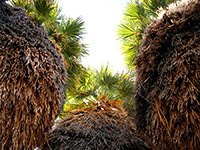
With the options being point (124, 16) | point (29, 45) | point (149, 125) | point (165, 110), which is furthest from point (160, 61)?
point (124, 16)

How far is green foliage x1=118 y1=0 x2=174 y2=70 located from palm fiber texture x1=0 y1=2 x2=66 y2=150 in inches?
69.5

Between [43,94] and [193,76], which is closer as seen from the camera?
[193,76]

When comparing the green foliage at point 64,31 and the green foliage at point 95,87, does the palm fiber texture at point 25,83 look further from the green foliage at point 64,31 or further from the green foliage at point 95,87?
the green foliage at point 95,87

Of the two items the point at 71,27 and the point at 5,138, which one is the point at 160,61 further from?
the point at 71,27

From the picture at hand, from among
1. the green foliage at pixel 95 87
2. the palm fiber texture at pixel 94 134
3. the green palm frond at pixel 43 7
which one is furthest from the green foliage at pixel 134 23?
the green palm frond at pixel 43 7

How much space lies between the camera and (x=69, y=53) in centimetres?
313

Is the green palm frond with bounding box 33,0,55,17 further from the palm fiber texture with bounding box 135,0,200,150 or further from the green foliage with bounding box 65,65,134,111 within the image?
the palm fiber texture with bounding box 135,0,200,150

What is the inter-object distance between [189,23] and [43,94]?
6.35 feet

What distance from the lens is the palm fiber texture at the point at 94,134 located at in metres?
2.00

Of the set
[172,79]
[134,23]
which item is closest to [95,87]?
[134,23]

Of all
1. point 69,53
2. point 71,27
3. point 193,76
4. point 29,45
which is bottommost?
point 193,76

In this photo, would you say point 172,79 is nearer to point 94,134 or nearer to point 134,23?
point 94,134

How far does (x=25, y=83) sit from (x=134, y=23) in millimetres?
3006

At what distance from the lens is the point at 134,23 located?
3.54m
